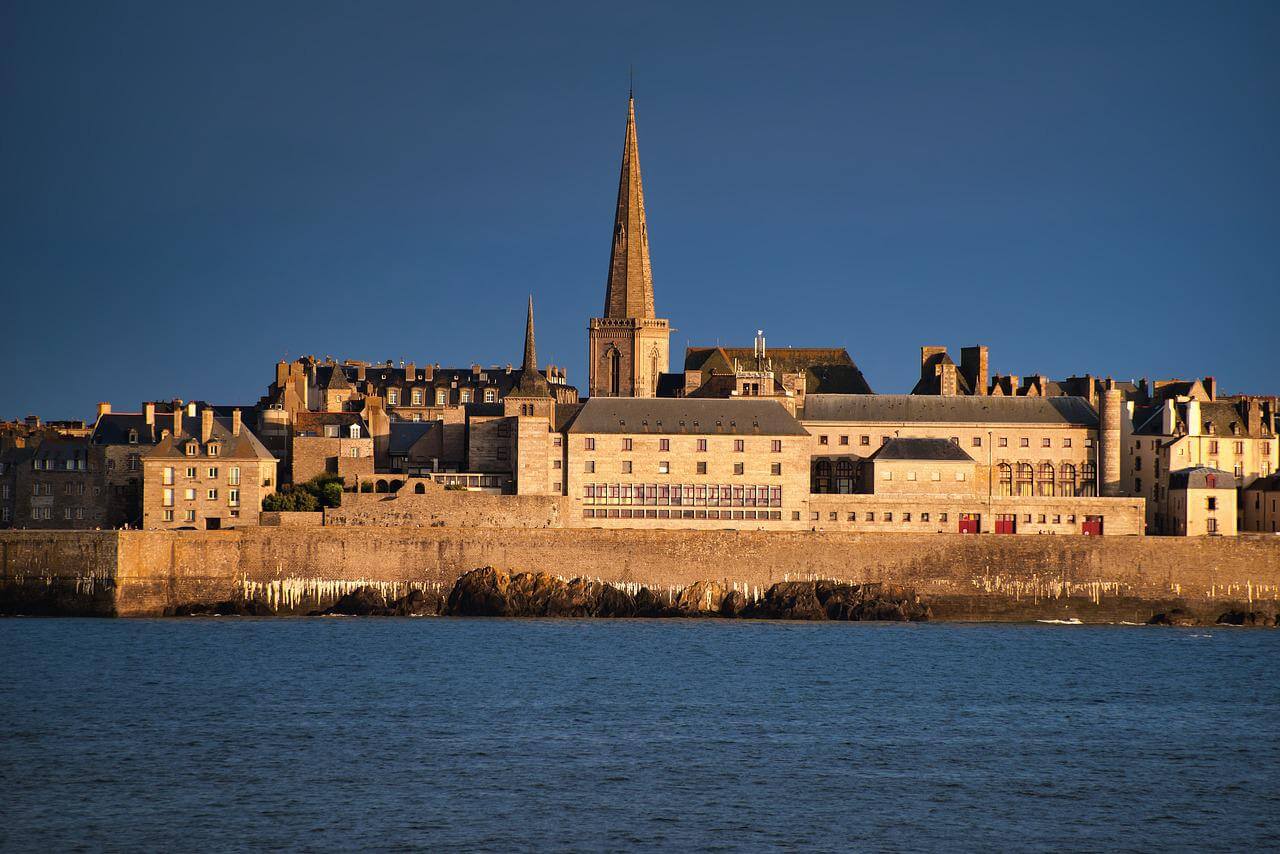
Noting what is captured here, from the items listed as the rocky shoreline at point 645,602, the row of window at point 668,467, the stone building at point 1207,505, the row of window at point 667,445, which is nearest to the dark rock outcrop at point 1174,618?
the rocky shoreline at point 645,602

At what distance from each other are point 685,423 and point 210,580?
72.5ft

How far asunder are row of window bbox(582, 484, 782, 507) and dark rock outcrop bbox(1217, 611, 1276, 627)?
63.6ft

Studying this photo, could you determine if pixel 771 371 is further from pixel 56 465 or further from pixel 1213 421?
pixel 56 465

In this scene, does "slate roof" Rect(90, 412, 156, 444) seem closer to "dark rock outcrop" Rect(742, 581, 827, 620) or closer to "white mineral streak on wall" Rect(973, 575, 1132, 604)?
"dark rock outcrop" Rect(742, 581, 827, 620)

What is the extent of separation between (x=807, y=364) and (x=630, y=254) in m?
12.9

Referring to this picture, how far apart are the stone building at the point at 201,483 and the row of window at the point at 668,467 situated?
1343cm

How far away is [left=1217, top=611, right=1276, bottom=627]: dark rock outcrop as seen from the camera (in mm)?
69938

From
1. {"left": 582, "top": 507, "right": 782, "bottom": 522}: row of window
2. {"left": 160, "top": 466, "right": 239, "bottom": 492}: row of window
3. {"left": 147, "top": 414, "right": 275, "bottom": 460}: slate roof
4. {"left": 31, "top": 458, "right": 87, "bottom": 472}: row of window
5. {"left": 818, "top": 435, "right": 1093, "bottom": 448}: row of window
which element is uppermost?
{"left": 818, "top": 435, "right": 1093, "bottom": 448}: row of window

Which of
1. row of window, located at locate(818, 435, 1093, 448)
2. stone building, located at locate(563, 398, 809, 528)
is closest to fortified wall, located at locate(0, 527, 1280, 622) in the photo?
stone building, located at locate(563, 398, 809, 528)

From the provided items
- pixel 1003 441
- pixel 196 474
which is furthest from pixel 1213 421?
pixel 196 474

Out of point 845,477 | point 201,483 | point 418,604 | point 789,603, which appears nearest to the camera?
point 418,604

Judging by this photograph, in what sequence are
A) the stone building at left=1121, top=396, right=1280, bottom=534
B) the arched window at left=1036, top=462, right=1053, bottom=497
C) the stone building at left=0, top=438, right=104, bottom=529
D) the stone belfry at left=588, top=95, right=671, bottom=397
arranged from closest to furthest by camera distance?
the stone building at left=0, top=438, right=104, bottom=529 → the stone building at left=1121, top=396, right=1280, bottom=534 → the arched window at left=1036, top=462, right=1053, bottom=497 → the stone belfry at left=588, top=95, right=671, bottom=397

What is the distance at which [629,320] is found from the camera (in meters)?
101

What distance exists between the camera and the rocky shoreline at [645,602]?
6838cm
